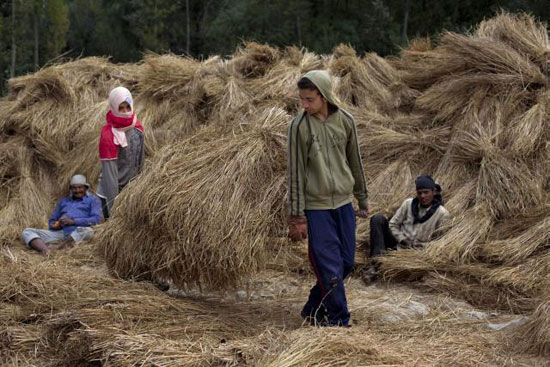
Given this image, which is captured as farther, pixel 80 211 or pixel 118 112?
pixel 80 211

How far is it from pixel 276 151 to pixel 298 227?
78 centimetres

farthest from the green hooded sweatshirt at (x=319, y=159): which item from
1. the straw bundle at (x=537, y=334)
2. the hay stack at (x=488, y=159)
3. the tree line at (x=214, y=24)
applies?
the tree line at (x=214, y=24)

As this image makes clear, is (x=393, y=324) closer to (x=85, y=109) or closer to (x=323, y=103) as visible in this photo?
(x=323, y=103)

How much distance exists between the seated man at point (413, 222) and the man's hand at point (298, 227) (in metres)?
1.54

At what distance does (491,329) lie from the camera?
4.16 meters

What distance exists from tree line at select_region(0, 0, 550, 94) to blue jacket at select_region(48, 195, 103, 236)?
6.56 metres

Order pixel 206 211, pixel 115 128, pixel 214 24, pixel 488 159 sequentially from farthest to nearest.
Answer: pixel 214 24
pixel 115 128
pixel 488 159
pixel 206 211

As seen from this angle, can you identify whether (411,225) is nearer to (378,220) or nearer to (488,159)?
(378,220)

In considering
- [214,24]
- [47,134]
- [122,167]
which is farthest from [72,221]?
[214,24]

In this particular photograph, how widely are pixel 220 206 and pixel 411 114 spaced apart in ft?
11.2

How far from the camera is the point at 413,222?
551 cm

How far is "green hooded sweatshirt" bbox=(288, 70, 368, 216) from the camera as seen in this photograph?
3.83m

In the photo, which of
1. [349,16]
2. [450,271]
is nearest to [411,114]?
[450,271]

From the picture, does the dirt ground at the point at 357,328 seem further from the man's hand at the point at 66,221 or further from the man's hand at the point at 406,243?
the man's hand at the point at 66,221
